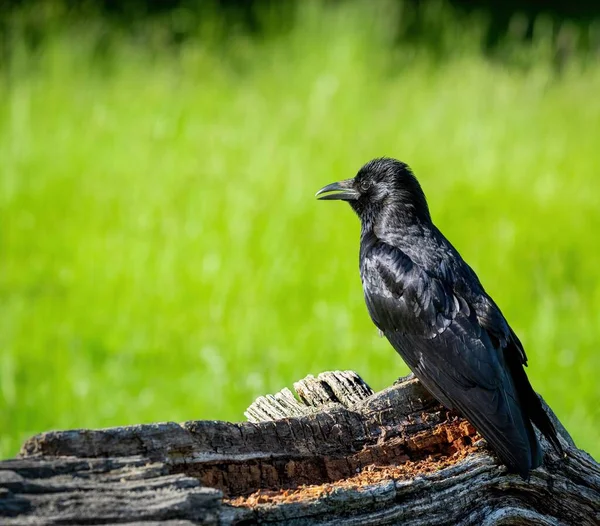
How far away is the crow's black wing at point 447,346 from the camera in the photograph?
3.19m

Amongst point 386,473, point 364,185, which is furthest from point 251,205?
point 386,473

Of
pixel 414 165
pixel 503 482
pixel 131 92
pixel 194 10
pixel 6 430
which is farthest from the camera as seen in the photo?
pixel 194 10

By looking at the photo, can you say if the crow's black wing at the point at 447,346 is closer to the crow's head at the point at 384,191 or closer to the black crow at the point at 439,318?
the black crow at the point at 439,318

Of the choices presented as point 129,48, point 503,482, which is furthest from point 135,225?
point 503,482

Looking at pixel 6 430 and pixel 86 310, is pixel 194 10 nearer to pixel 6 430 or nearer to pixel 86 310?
pixel 86 310

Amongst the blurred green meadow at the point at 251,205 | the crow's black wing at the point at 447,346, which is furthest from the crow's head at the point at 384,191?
the blurred green meadow at the point at 251,205

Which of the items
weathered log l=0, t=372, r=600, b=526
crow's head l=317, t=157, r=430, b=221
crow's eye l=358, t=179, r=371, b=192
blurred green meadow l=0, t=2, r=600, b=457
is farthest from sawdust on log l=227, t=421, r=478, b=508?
blurred green meadow l=0, t=2, r=600, b=457

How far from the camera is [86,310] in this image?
6.74 meters

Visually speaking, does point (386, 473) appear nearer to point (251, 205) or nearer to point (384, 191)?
point (384, 191)

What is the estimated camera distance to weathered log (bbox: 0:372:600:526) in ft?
7.57

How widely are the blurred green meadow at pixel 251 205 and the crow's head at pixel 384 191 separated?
1525 millimetres

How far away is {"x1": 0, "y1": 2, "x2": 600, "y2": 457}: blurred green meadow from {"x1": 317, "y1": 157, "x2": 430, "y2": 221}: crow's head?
1525 mm

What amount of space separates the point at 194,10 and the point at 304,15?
3.36 m

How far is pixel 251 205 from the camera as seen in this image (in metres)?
7.71
